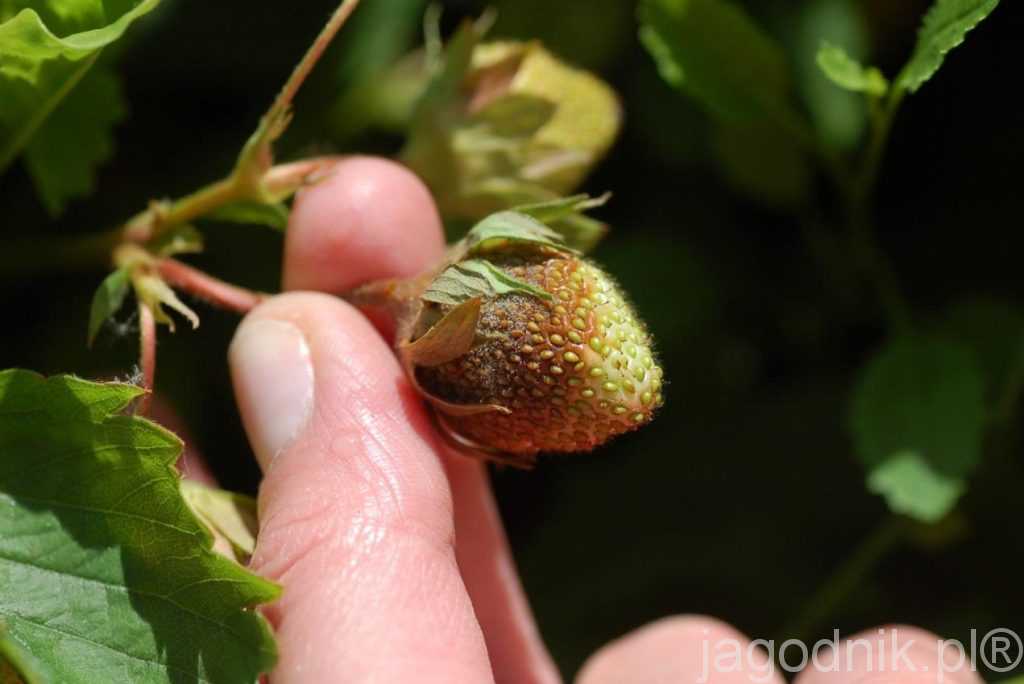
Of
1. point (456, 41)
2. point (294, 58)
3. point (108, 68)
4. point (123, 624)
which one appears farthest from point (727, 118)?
point (123, 624)

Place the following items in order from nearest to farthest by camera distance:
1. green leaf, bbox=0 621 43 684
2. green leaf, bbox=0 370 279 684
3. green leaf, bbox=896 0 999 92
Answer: green leaf, bbox=0 621 43 684
green leaf, bbox=0 370 279 684
green leaf, bbox=896 0 999 92

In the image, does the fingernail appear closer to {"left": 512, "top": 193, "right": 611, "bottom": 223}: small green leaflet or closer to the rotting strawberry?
the rotting strawberry

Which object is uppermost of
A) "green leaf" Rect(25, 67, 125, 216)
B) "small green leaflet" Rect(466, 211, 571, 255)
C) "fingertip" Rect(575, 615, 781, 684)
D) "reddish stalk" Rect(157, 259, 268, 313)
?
"green leaf" Rect(25, 67, 125, 216)

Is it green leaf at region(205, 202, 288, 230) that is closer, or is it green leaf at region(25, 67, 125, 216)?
green leaf at region(205, 202, 288, 230)

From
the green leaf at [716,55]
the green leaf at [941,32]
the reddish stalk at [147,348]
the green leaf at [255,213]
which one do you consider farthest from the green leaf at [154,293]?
the green leaf at [941,32]

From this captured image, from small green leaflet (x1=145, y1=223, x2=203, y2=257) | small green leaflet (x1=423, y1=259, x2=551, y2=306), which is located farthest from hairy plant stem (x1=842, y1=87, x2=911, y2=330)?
small green leaflet (x1=145, y1=223, x2=203, y2=257)

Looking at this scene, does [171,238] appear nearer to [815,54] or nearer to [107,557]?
[107,557]

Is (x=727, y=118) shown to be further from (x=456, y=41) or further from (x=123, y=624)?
(x=123, y=624)
